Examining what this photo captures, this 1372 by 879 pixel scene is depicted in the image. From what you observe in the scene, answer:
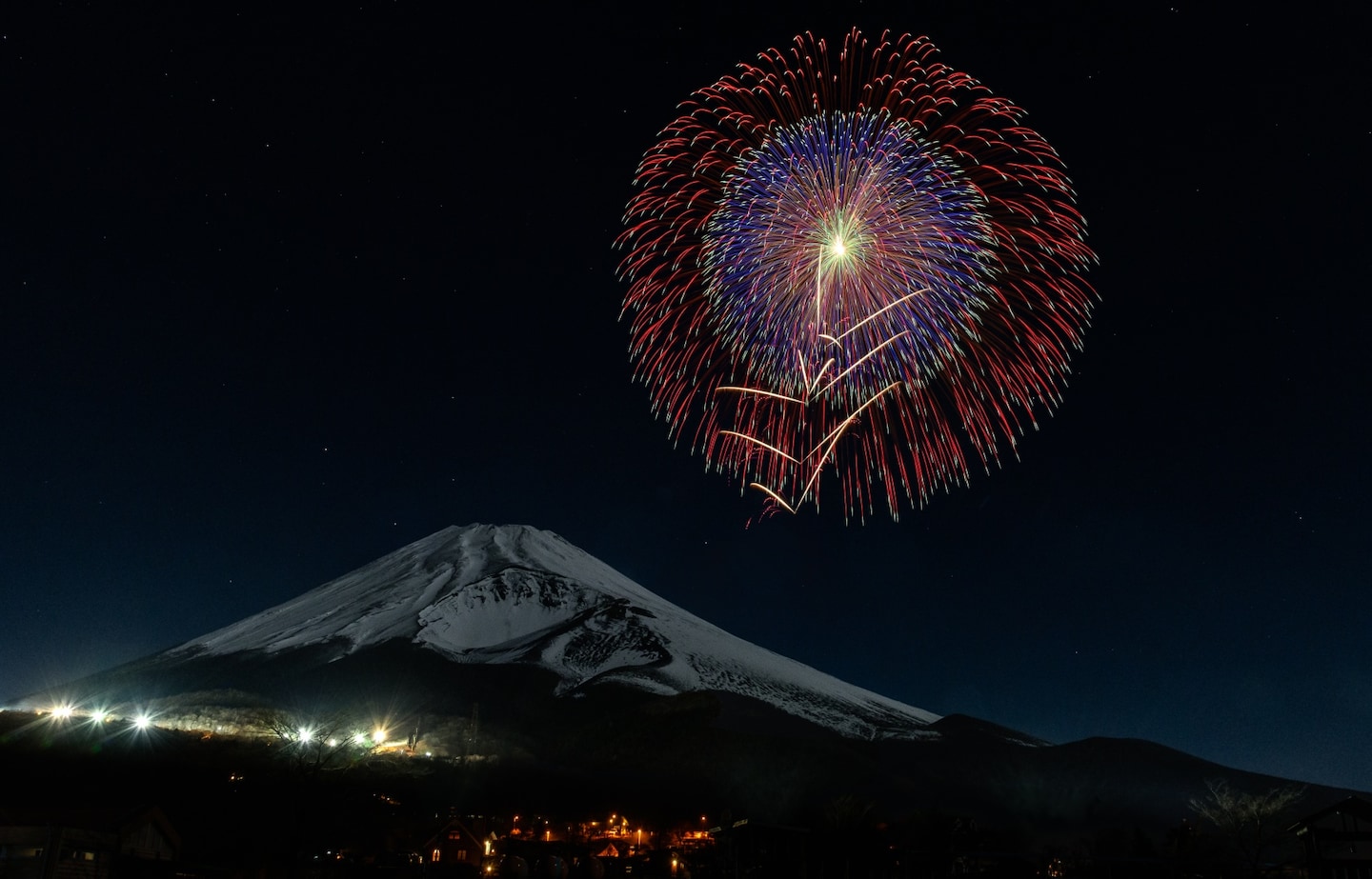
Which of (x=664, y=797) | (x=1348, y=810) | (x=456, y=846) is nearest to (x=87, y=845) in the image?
(x=456, y=846)

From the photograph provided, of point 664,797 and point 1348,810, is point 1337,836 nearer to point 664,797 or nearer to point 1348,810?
point 1348,810

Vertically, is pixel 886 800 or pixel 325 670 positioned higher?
pixel 325 670

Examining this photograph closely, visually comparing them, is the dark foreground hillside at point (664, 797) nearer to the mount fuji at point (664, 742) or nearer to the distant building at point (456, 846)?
the mount fuji at point (664, 742)

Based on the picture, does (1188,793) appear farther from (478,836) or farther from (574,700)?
(478,836)

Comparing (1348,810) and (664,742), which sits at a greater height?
(664,742)

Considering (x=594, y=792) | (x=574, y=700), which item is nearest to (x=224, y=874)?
(x=594, y=792)
